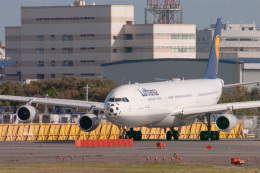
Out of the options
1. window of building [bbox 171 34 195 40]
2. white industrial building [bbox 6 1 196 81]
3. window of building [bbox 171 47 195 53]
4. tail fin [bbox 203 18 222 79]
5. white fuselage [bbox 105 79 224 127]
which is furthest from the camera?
window of building [bbox 171 47 195 53]

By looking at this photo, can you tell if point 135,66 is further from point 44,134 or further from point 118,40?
point 44,134

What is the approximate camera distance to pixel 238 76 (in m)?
135

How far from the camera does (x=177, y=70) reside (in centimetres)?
14262

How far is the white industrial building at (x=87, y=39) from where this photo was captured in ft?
599

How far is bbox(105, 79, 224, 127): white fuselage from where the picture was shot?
171ft

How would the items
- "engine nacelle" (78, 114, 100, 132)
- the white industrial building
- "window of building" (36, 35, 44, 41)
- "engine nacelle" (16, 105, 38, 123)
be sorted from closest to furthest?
"engine nacelle" (78, 114, 100, 132), "engine nacelle" (16, 105, 38, 123), the white industrial building, "window of building" (36, 35, 44, 41)

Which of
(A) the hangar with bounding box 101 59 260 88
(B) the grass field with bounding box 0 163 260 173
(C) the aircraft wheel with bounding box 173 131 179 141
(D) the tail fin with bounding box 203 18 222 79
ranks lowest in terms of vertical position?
(B) the grass field with bounding box 0 163 260 173

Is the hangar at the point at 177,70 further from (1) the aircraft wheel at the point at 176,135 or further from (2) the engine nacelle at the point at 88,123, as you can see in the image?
(2) the engine nacelle at the point at 88,123

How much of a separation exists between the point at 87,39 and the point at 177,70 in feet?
155

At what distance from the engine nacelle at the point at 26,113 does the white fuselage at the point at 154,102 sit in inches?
325

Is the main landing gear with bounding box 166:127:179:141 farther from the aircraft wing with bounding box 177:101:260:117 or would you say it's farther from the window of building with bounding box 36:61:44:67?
the window of building with bounding box 36:61:44:67

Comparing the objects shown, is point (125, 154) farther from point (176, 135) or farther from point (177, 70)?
point (177, 70)

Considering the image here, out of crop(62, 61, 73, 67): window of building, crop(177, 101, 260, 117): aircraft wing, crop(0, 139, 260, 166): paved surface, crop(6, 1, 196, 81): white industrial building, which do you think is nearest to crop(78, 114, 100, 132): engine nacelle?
crop(0, 139, 260, 166): paved surface

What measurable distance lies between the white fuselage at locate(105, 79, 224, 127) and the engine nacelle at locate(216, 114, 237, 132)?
3.92m
